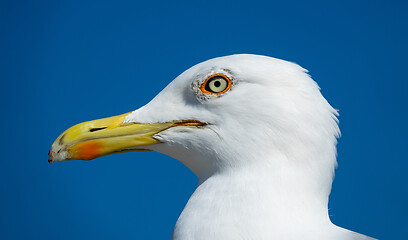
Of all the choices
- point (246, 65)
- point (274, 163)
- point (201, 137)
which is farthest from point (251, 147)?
point (246, 65)

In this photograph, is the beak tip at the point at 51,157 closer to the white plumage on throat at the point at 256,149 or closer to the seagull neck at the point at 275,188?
the white plumage on throat at the point at 256,149

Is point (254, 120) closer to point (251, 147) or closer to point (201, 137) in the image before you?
point (251, 147)

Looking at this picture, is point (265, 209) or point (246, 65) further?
point (246, 65)

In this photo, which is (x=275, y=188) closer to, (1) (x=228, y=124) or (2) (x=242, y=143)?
(2) (x=242, y=143)

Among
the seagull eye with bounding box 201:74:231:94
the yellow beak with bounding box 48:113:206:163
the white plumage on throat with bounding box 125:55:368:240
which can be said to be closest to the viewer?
the white plumage on throat with bounding box 125:55:368:240

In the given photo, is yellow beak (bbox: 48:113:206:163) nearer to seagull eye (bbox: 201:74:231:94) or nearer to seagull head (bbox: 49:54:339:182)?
seagull head (bbox: 49:54:339:182)

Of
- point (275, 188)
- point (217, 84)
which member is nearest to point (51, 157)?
point (217, 84)

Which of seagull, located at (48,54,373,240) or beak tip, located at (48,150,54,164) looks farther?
beak tip, located at (48,150,54,164)

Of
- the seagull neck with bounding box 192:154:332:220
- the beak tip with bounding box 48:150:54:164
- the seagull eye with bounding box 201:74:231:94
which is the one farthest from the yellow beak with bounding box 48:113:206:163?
the seagull neck with bounding box 192:154:332:220
